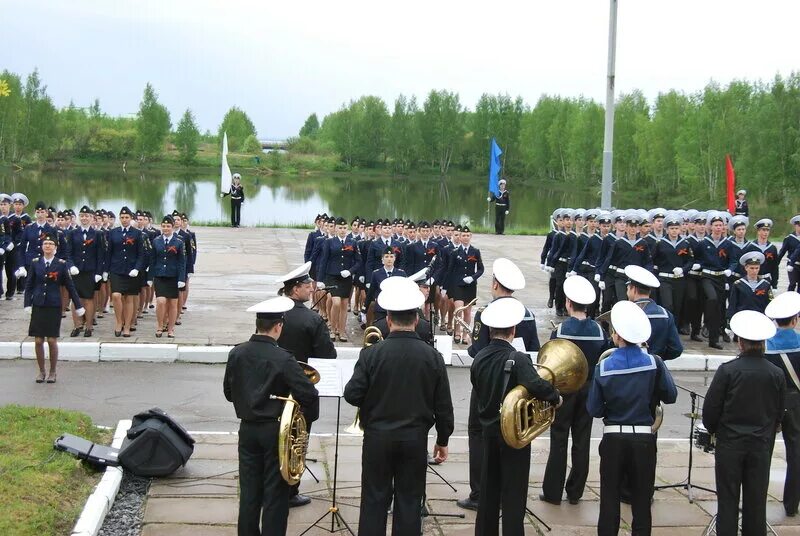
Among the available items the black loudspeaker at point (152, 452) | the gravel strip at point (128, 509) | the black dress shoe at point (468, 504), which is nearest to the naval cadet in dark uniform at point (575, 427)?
the black dress shoe at point (468, 504)

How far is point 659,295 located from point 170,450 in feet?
31.0

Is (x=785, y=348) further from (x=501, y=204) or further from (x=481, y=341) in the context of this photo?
(x=501, y=204)

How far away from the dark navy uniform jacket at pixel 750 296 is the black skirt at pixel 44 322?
9101 millimetres

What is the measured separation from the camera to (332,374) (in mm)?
6781

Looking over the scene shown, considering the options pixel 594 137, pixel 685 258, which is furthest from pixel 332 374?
pixel 594 137

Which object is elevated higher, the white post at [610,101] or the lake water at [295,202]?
the white post at [610,101]

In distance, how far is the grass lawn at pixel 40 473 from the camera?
21.7ft

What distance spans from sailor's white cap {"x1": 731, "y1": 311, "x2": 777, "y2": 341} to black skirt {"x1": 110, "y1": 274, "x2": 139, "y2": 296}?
986cm

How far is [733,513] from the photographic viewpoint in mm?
6633

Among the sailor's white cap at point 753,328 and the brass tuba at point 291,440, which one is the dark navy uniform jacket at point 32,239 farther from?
the sailor's white cap at point 753,328

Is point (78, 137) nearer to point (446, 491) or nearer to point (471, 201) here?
point (471, 201)

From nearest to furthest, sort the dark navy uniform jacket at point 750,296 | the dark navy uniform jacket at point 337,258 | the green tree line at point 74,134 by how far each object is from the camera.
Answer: the dark navy uniform jacket at point 750,296, the dark navy uniform jacket at point 337,258, the green tree line at point 74,134

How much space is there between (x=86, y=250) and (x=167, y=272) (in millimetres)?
1709

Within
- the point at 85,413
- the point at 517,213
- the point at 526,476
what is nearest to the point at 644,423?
the point at 526,476
